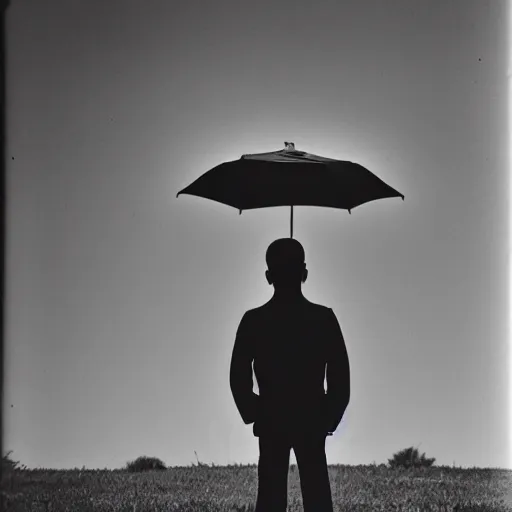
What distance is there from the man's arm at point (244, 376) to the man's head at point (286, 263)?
0.96ft

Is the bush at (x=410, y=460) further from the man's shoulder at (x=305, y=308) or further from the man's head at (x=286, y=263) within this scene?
the man's head at (x=286, y=263)

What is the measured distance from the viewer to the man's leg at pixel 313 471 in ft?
16.6

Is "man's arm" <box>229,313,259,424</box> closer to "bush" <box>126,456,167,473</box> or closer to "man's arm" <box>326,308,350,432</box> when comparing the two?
"man's arm" <box>326,308,350,432</box>

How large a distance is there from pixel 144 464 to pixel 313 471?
2035 millimetres

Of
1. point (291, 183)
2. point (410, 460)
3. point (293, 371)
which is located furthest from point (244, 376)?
point (410, 460)

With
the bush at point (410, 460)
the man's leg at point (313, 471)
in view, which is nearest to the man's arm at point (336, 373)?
the man's leg at point (313, 471)

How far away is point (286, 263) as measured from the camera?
16.4ft

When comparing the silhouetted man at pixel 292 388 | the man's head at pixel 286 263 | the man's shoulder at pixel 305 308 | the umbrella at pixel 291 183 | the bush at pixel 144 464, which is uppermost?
the umbrella at pixel 291 183

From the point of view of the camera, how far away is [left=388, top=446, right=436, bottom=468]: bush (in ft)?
22.6

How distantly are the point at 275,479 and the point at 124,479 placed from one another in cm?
191

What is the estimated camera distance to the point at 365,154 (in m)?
7.00

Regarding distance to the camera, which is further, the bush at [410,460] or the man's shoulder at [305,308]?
the bush at [410,460]

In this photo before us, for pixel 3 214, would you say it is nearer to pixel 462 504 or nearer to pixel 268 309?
pixel 268 309

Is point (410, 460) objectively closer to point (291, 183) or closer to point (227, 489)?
point (227, 489)
